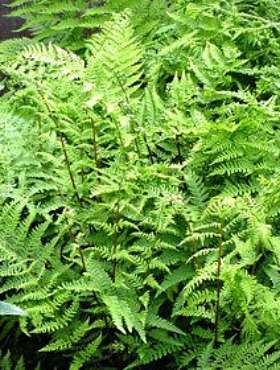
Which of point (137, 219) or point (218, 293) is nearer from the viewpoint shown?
point (218, 293)

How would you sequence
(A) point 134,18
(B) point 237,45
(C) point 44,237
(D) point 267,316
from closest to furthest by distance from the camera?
(D) point 267,316
(C) point 44,237
(B) point 237,45
(A) point 134,18

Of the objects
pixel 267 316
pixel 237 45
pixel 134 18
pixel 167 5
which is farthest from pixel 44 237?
pixel 167 5

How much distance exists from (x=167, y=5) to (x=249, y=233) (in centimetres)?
180

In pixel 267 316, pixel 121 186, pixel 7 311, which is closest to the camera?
pixel 7 311

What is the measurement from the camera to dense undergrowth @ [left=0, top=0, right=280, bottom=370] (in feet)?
6.55

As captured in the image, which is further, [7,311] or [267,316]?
[267,316]

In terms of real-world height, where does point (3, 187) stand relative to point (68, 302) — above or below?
above

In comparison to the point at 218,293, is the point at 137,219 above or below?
above

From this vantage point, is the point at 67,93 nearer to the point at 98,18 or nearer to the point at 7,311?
the point at 98,18

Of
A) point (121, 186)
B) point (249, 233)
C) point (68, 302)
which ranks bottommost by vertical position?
point (68, 302)

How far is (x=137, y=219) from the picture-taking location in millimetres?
2145

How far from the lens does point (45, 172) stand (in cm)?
237

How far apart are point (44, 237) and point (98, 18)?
1576mm

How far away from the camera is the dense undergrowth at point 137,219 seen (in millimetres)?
1997
